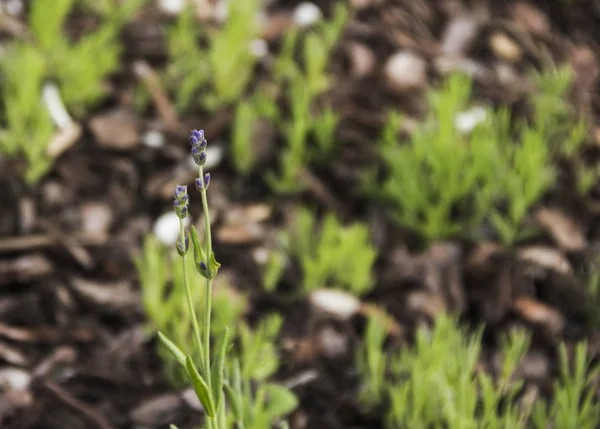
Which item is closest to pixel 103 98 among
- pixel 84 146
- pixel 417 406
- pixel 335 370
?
pixel 84 146

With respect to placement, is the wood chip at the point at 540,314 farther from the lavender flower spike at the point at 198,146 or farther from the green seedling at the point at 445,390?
the lavender flower spike at the point at 198,146

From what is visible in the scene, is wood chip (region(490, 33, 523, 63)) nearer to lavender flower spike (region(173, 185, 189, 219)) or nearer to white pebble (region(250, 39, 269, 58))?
white pebble (region(250, 39, 269, 58))

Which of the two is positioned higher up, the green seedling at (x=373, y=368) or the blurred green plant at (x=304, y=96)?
the blurred green plant at (x=304, y=96)

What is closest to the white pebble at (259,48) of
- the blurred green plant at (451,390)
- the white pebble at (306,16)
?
the white pebble at (306,16)

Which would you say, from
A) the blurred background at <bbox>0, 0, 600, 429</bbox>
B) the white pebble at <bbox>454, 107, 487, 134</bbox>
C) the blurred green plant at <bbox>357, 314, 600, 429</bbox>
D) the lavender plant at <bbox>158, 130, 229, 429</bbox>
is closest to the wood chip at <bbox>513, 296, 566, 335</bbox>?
the blurred background at <bbox>0, 0, 600, 429</bbox>

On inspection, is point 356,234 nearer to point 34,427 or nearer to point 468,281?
point 468,281

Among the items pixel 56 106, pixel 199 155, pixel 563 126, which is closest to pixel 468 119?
pixel 563 126
